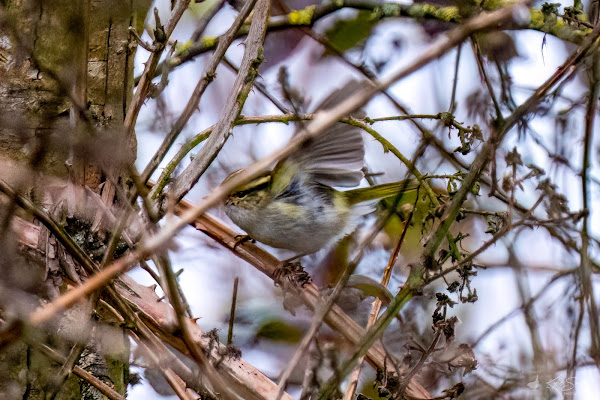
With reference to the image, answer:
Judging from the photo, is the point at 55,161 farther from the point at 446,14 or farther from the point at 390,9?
the point at 446,14

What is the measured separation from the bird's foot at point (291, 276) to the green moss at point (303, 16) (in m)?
0.97

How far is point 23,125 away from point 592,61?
107 cm

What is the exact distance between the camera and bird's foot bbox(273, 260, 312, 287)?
188 centimetres

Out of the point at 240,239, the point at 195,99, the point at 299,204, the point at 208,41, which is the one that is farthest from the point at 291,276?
the point at 208,41

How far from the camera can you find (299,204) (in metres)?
2.25

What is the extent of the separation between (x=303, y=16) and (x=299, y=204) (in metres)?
0.72

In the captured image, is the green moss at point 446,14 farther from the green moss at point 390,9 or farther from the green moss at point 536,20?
the green moss at point 536,20

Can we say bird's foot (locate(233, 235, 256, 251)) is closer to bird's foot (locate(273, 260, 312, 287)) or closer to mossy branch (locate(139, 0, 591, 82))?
bird's foot (locate(273, 260, 312, 287))

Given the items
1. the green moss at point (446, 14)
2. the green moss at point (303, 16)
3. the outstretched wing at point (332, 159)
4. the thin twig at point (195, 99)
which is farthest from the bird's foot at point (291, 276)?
the green moss at point (446, 14)

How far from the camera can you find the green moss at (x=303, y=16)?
2.40 metres

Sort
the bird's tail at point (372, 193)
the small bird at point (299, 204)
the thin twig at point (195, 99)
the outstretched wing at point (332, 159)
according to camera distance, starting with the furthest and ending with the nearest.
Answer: the small bird at point (299, 204) → the bird's tail at point (372, 193) → the outstretched wing at point (332, 159) → the thin twig at point (195, 99)

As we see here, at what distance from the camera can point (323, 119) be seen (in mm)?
804

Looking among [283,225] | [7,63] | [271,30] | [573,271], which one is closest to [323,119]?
[573,271]

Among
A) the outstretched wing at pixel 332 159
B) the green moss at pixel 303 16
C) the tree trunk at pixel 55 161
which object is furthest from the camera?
the green moss at pixel 303 16
